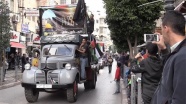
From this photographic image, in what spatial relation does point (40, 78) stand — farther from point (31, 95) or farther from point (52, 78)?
point (31, 95)

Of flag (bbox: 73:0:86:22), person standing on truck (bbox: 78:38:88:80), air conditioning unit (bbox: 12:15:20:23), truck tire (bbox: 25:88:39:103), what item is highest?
air conditioning unit (bbox: 12:15:20:23)

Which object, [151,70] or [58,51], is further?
[58,51]

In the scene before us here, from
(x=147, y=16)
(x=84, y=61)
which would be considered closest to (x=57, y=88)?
(x=84, y=61)

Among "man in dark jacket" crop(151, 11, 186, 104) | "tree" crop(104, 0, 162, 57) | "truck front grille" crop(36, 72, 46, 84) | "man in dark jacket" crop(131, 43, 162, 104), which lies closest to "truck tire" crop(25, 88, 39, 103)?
"truck front grille" crop(36, 72, 46, 84)

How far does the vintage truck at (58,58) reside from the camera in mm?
10117

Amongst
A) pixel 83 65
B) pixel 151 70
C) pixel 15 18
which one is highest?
pixel 15 18

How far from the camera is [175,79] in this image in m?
2.34

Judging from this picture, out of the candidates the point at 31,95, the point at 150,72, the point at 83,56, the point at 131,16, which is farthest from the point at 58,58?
the point at 131,16

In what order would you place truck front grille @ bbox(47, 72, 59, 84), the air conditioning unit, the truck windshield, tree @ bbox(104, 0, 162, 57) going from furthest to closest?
the air conditioning unit
tree @ bbox(104, 0, 162, 57)
the truck windshield
truck front grille @ bbox(47, 72, 59, 84)

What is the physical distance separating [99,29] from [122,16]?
3916 inches

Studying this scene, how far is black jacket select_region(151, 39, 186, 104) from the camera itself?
2.28m

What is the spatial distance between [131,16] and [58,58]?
23.8 ft

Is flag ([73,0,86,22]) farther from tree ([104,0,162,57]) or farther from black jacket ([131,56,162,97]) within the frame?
black jacket ([131,56,162,97])

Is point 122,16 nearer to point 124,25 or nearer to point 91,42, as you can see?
point 124,25
